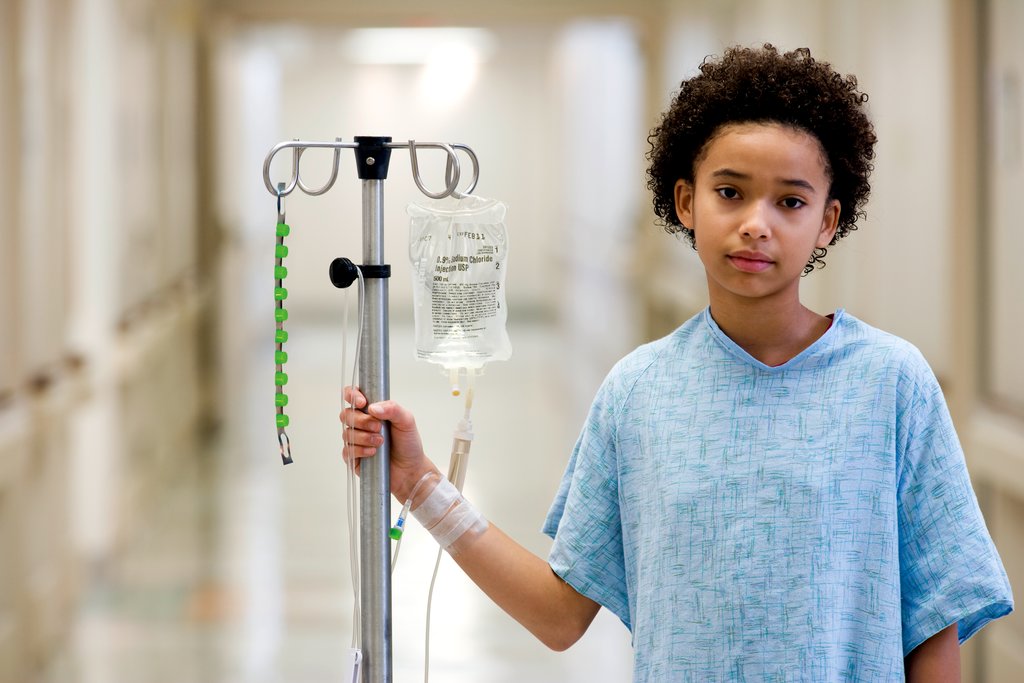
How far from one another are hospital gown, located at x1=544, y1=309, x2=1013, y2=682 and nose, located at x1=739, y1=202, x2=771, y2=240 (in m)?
0.12

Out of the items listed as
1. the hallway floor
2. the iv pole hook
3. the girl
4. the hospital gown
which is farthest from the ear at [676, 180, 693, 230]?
the hallway floor

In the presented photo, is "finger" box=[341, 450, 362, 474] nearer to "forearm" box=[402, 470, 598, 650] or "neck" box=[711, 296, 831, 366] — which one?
"forearm" box=[402, 470, 598, 650]

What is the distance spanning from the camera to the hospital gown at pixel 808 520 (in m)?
1.05

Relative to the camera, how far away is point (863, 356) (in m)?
1.08

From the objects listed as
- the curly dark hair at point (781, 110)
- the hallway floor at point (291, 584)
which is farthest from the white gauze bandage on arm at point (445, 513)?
the hallway floor at point (291, 584)

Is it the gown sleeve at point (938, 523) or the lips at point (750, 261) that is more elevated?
the lips at point (750, 261)

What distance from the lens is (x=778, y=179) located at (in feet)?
3.41

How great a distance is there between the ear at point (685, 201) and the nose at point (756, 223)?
101mm

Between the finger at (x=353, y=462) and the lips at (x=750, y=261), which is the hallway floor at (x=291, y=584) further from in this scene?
the lips at (x=750, y=261)

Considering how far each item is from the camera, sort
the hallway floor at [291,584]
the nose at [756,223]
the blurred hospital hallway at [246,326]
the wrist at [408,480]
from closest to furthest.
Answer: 1. the nose at [756,223]
2. the wrist at [408,480]
3. the blurred hospital hallway at [246,326]
4. the hallway floor at [291,584]

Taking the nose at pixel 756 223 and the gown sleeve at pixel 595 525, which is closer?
the nose at pixel 756 223

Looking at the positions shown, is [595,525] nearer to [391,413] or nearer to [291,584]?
[391,413]

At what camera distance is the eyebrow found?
41.0 inches

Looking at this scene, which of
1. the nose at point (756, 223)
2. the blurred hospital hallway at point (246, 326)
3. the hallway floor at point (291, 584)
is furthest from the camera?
the hallway floor at point (291, 584)
